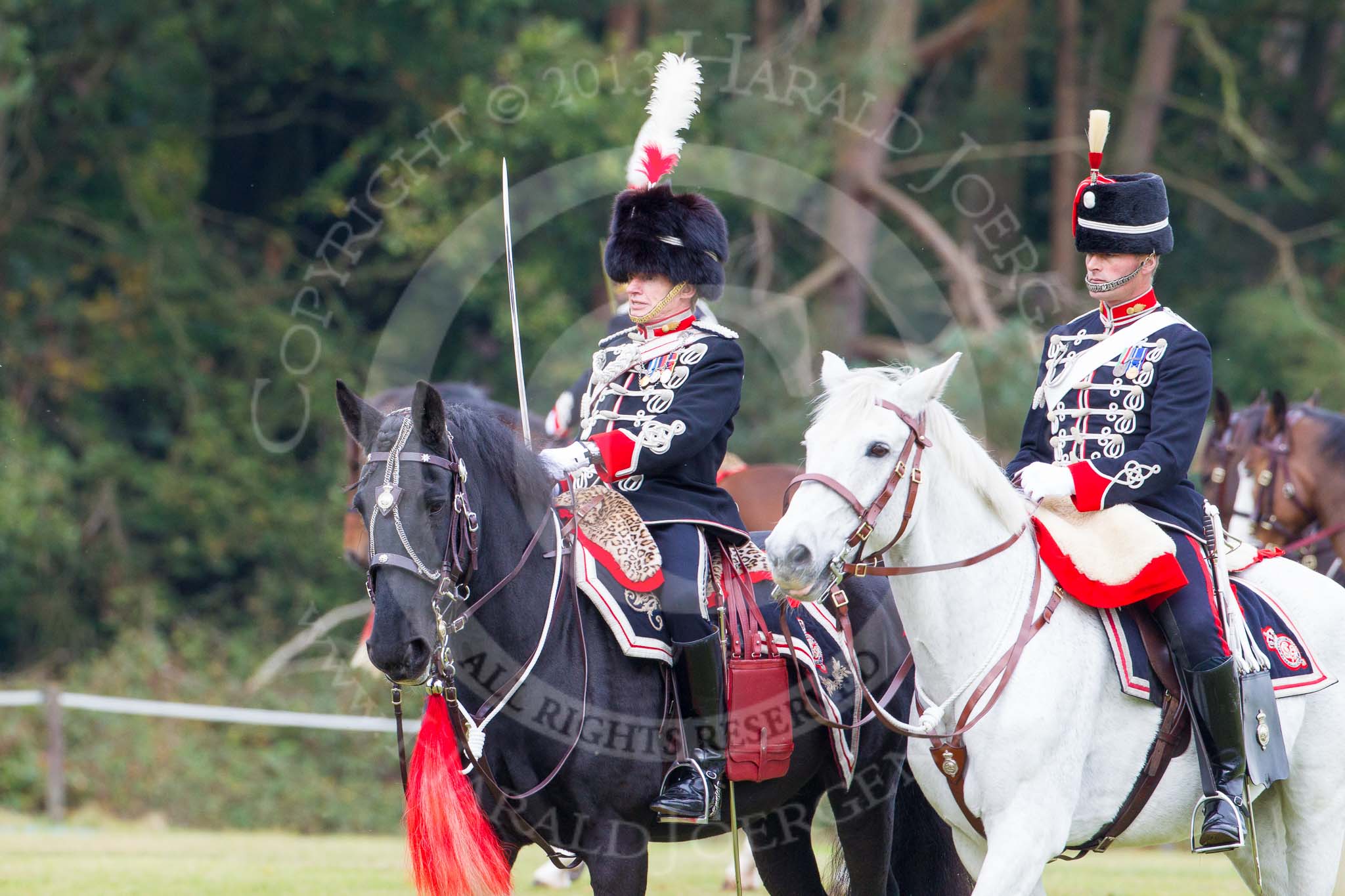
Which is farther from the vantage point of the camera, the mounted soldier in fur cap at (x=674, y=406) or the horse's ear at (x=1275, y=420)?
the horse's ear at (x=1275, y=420)

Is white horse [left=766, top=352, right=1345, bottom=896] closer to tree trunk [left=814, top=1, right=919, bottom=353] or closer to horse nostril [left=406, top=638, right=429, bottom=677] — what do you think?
horse nostril [left=406, top=638, right=429, bottom=677]

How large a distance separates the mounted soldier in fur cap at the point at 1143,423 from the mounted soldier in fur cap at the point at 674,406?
1.05m

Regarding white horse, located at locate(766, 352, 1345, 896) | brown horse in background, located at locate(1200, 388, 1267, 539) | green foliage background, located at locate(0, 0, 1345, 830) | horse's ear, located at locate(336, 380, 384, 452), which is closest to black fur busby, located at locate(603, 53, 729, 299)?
white horse, located at locate(766, 352, 1345, 896)

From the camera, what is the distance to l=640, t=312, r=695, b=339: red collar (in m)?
5.48

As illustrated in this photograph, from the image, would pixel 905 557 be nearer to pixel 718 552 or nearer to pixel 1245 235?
pixel 718 552

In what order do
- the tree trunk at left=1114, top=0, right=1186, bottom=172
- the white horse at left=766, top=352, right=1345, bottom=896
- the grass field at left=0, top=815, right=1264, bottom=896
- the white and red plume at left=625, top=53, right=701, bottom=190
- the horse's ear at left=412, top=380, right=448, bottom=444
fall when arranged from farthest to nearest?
the tree trunk at left=1114, top=0, right=1186, bottom=172, the grass field at left=0, top=815, right=1264, bottom=896, the white and red plume at left=625, top=53, right=701, bottom=190, the horse's ear at left=412, top=380, right=448, bottom=444, the white horse at left=766, top=352, right=1345, bottom=896

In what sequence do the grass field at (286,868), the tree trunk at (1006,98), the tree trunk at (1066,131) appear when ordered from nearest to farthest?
the grass field at (286,868) → the tree trunk at (1066,131) → the tree trunk at (1006,98)

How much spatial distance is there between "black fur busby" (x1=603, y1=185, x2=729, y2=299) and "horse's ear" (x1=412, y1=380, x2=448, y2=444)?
44.6 inches

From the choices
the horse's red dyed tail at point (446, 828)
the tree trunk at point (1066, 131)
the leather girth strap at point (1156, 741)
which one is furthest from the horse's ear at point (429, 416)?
the tree trunk at point (1066, 131)

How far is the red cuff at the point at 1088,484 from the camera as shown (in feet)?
15.8

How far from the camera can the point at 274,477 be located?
55.8 feet

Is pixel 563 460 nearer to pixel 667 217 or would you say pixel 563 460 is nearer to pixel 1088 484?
pixel 667 217

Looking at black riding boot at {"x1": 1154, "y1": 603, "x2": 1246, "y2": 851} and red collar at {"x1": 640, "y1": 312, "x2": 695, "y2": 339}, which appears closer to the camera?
black riding boot at {"x1": 1154, "y1": 603, "x2": 1246, "y2": 851}

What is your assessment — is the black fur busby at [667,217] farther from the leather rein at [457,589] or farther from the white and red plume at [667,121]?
the leather rein at [457,589]
